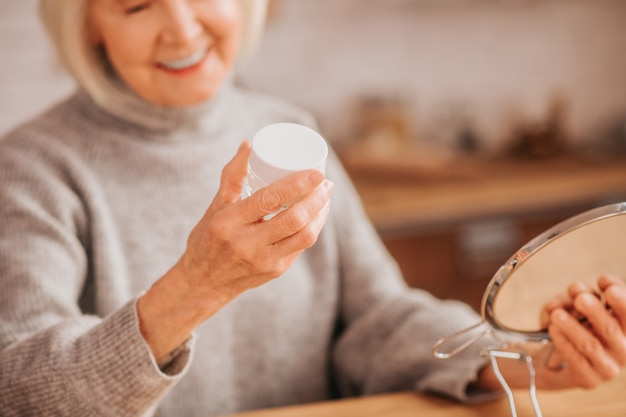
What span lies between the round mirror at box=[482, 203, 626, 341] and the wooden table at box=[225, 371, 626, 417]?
0.32 ft

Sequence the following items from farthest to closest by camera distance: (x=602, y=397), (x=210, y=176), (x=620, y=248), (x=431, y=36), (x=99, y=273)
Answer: (x=431, y=36)
(x=210, y=176)
(x=99, y=273)
(x=602, y=397)
(x=620, y=248)

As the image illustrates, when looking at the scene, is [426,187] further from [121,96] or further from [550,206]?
[121,96]

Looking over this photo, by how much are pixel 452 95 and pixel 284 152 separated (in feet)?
6.81

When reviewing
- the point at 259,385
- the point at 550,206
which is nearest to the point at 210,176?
the point at 259,385

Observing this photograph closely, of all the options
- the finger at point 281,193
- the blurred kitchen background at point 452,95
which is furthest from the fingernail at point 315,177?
the blurred kitchen background at point 452,95

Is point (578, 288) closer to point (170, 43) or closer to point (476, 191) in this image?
point (170, 43)

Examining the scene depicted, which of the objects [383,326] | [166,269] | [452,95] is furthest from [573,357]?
[452,95]

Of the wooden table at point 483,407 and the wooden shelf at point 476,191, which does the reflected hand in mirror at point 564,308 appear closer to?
the wooden table at point 483,407

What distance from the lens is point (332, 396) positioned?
1.02 meters

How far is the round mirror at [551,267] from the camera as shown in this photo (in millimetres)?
560

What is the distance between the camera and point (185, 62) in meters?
0.82

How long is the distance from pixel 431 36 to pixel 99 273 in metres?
1.89

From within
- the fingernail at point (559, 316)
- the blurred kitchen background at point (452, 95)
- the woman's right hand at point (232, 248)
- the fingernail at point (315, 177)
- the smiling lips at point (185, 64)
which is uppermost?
the smiling lips at point (185, 64)

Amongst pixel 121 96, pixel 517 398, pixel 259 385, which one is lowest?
pixel 259 385
